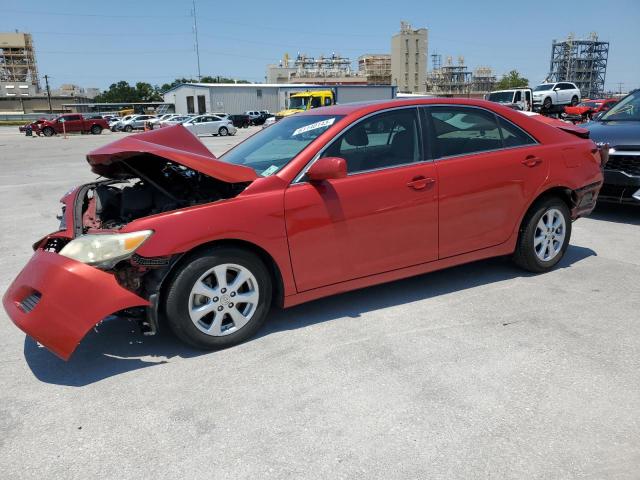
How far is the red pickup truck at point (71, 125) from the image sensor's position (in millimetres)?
38656

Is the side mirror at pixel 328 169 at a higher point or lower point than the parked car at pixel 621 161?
higher

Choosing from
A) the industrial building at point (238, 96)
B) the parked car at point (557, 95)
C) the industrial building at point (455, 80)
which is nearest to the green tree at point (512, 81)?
the industrial building at point (455, 80)

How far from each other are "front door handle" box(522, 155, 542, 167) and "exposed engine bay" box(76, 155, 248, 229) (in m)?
2.48

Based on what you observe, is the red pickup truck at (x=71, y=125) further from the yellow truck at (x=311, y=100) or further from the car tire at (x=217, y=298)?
the car tire at (x=217, y=298)

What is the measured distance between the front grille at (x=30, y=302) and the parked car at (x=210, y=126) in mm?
35097

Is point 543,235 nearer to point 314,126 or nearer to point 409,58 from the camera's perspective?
point 314,126

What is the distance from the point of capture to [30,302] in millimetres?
3064

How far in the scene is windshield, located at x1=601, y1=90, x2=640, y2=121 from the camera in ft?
24.6

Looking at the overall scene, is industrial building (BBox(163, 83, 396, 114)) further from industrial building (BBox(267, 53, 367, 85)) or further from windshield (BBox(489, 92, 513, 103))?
industrial building (BBox(267, 53, 367, 85))

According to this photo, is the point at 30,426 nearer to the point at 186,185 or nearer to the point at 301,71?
the point at 186,185

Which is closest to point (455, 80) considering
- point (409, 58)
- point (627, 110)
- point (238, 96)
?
point (409, 58)

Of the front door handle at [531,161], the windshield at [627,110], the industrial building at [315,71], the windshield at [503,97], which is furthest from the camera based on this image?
the industrial building at [315,71]

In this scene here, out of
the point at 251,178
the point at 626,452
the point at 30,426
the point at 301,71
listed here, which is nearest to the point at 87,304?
the point at 30,426

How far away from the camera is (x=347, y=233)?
12.1 feet
